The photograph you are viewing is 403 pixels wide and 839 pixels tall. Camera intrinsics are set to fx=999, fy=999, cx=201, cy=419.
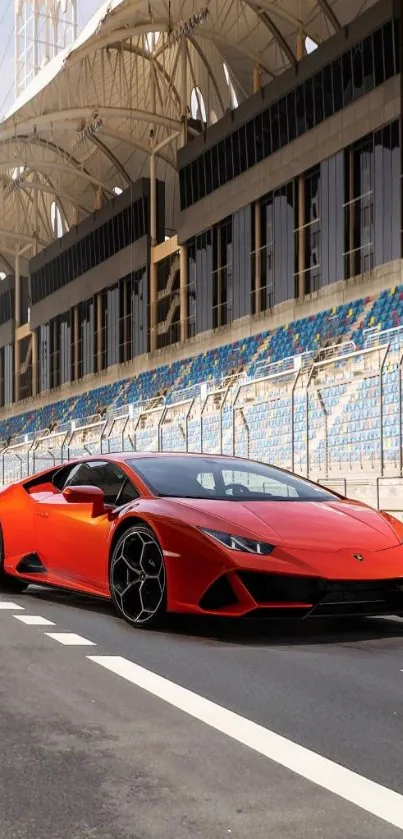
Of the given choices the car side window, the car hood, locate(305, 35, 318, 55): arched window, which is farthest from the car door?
locate(305, 35, 318, 55): arched window

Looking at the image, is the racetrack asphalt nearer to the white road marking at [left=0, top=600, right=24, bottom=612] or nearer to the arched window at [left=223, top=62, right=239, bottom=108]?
the white road marking at [left=0, top=600, right=24, bottom=612]

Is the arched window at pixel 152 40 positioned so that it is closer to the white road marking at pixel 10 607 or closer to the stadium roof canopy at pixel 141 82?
the stadium roof canopy at pixel 141 82

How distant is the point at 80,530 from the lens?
697 cm

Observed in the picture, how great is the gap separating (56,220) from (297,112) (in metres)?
30.2

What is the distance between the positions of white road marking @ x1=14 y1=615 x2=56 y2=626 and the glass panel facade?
94.8 feet

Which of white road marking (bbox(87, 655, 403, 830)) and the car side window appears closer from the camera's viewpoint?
white road marking (bbox(87, 655, 403, 830))

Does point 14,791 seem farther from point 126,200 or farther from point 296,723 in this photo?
point 126,200

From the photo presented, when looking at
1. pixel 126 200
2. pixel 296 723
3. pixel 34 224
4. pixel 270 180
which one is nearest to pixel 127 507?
pixel 296 723

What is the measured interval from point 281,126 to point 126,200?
15696mm

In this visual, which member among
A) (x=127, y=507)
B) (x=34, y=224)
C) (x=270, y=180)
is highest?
(x=34, y=224)

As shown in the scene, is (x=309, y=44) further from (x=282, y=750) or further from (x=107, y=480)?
(x=282, y=750)

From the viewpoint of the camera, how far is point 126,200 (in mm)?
52562

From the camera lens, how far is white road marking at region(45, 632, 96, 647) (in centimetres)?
570

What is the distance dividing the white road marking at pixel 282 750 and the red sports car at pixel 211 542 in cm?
97
